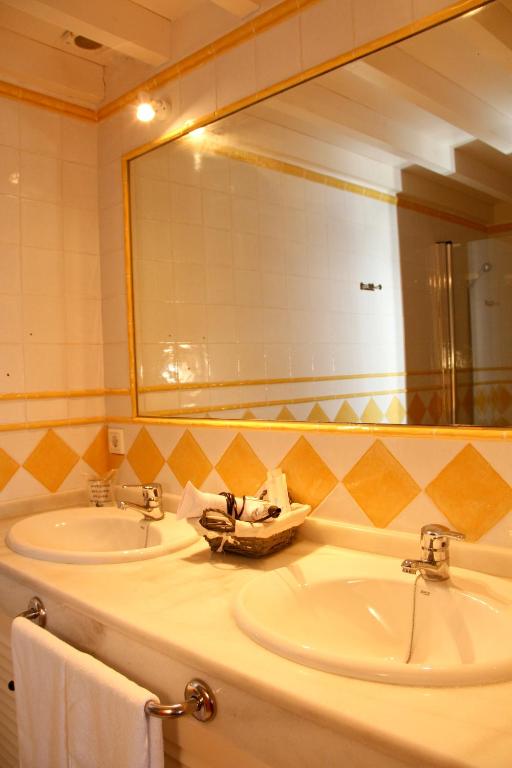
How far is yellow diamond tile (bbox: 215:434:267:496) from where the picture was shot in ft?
4.92

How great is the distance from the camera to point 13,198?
1.75 metres

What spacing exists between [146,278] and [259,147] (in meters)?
0.52

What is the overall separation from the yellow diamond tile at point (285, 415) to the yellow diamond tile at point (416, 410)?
0.32 meters

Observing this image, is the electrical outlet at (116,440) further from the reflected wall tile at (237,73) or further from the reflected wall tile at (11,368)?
the reflected wall tile at (237,73)

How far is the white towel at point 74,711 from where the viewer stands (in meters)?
0.88

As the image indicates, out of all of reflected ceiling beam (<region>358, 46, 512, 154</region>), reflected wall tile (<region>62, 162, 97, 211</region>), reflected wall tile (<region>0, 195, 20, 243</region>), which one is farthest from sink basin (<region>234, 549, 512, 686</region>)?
reflected wall tile (<region>62, 162, 97, 211</region>)

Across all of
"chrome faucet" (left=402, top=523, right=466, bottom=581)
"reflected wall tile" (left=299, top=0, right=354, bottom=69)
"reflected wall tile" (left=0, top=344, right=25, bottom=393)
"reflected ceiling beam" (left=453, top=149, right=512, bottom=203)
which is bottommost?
"chrome faucet" (left=402, top=523, right=466, bottom=581)

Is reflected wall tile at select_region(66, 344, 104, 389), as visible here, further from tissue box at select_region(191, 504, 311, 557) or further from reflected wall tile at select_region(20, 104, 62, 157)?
tissue box at select_region(191, 504, 311, 557)

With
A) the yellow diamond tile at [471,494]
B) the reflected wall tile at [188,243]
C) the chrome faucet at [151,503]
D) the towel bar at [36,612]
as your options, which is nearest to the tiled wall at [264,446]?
the yellow diamond tile at [471,494]

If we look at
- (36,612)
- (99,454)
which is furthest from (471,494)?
(99,454)

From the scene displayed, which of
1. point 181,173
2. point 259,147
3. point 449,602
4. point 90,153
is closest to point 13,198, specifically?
point 90,153

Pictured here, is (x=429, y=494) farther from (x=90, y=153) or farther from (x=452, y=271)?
(x=90, y=153)

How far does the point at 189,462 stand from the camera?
5.49ft

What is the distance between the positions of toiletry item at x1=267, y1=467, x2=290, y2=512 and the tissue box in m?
0.03
